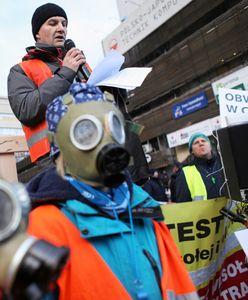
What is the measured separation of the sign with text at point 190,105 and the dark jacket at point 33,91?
81.5 feet

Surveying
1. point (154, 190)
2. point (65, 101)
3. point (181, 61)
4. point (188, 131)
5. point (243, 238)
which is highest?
point (181, 61)

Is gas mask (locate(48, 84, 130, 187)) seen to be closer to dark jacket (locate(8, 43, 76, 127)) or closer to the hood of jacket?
dark jacket (locate(8, 43, 76, 127))

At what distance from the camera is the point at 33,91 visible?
216cm

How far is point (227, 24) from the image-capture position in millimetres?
24484

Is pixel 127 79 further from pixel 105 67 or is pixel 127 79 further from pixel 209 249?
pixel 209 249

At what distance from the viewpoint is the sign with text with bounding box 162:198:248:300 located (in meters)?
2.82

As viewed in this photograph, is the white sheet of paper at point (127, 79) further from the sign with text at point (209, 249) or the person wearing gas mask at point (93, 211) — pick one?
the sign with text at point (209, 249)

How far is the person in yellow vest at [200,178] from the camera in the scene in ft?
14.3

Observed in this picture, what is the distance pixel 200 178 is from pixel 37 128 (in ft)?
8.67

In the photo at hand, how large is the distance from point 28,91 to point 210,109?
24.7 metres

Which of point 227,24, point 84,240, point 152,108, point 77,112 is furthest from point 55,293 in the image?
point 152,108

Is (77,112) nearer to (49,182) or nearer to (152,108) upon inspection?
(49,182)

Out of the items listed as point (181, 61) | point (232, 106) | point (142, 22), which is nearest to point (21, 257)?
point (232, 106)

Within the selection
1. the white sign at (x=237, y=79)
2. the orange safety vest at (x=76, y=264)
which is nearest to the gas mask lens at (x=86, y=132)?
the orange safety vest at (x=76, y=264)
